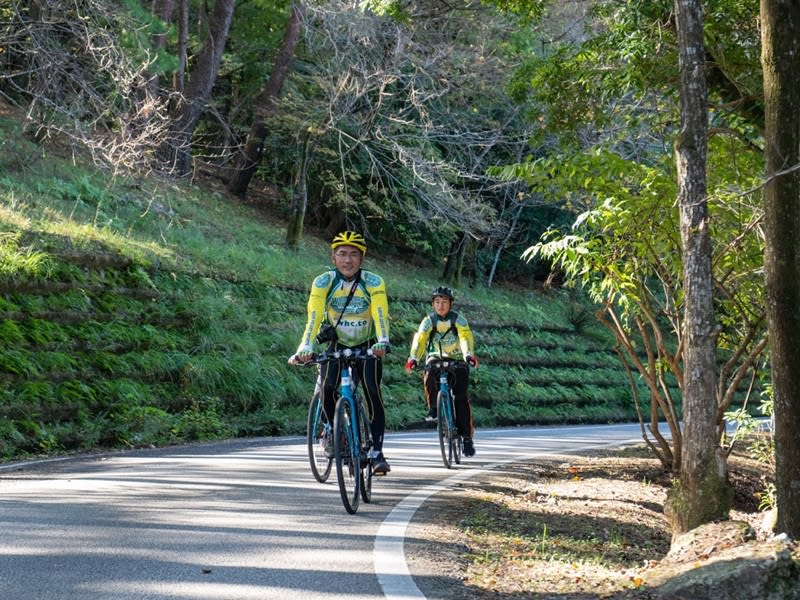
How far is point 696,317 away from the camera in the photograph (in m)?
8.75

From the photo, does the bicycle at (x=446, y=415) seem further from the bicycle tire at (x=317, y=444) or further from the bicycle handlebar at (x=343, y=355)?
the bicycle handlebar at (x=343, y=355)

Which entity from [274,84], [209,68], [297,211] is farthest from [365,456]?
[274,84]

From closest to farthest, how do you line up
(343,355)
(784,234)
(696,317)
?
(784,234), (696,317), (343,355)

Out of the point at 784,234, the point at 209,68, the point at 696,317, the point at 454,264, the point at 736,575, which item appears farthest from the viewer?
the point at 454,264

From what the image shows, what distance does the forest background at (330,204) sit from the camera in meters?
12.0

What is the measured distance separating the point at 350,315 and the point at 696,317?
2.89 metres

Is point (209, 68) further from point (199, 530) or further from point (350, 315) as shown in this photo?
point (199, 530)

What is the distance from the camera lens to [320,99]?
29.8m

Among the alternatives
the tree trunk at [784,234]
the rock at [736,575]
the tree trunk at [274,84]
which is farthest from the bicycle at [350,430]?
the tree trunk at [274,84]

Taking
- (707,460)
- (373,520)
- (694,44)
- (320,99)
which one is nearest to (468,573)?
(373,520)

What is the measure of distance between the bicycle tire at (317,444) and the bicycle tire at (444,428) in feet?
9.61

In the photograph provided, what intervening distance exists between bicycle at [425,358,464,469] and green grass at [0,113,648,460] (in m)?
4.45

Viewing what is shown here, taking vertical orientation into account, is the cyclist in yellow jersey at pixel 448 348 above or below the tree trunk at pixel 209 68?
below

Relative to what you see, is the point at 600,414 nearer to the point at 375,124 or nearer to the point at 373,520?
the point at 375,124
